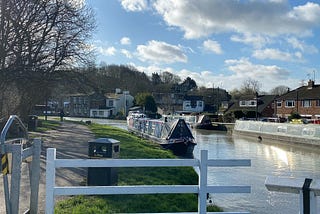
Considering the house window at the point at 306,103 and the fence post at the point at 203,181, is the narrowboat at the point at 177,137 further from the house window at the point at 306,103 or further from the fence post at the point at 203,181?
the house window at the point at 306,103

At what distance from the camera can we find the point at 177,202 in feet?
32.0

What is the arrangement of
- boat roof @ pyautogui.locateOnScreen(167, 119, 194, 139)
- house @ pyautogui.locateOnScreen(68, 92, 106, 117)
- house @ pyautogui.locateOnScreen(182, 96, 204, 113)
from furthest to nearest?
house @ pyautogui.locateOnScreen(68, 92, 106, 117)
house @ pyautogui.locateOnScreen(182, 96, 204, 113)
boat roof @ pyautogui.locateOnScreen(167, 119, 194, 139)

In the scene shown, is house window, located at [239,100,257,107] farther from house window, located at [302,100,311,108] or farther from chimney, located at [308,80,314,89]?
house window, located at [302,100,311,108]

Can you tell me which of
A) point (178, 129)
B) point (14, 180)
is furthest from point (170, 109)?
point (14, 180)

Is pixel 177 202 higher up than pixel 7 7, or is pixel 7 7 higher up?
pixel 7 7

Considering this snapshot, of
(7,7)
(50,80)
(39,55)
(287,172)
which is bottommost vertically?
(287,172)

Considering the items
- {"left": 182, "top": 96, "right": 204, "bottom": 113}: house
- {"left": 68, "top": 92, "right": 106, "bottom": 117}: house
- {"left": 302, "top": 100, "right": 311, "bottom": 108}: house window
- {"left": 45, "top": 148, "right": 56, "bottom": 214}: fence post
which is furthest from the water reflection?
{"left": 68, "top": 92, "right": 106, "bottom": 117}: house

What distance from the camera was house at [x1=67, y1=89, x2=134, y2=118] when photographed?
10050cm

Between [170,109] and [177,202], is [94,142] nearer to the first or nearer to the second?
[177,202]

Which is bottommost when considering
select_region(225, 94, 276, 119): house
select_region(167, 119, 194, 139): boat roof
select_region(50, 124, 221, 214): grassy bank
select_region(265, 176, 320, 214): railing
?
select_region(50, 124, 221, 214): grassy bank

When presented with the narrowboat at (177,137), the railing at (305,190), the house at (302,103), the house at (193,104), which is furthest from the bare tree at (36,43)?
the house at (193,104)

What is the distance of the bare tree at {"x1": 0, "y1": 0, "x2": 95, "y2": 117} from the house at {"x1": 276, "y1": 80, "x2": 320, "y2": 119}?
126 ft

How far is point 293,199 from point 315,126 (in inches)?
901

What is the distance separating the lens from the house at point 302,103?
5484 cm
